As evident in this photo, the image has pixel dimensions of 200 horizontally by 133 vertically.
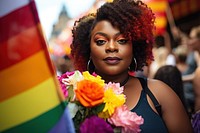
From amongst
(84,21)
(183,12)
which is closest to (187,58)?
(84,21)

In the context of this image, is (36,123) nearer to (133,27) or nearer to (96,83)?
(96,83)

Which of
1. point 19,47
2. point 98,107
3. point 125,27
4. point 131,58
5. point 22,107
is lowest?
point 98,107

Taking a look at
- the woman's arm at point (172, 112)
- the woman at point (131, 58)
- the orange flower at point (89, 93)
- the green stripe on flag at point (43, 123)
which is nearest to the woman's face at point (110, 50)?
the woman at point (131, 58)

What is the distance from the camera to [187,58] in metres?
5.64

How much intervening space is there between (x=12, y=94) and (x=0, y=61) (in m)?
0.13

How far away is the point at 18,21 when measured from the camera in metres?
1.41

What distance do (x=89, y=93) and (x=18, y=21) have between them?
2.15ft

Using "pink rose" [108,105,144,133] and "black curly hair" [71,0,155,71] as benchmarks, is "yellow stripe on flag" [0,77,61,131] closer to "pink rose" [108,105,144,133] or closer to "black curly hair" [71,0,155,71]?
"pink rose" [108,105,144,133]

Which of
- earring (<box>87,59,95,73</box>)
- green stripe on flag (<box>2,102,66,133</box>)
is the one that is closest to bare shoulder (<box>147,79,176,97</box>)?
earring (<box>87,59,95,73</box>)

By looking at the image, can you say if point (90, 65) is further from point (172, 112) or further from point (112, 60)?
point (172, 112)

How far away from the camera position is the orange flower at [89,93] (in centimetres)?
192

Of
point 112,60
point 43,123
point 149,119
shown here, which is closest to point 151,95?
point 149,119

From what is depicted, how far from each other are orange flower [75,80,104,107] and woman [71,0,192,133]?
399 millimetres

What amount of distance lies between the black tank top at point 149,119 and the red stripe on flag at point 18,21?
43.3 inches
